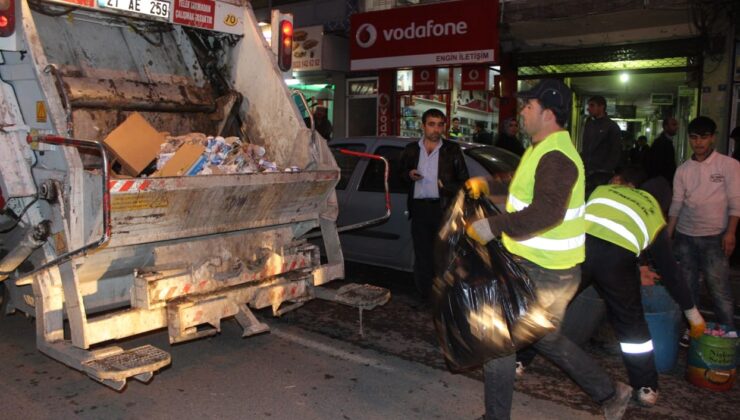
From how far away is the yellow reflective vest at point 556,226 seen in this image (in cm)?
310

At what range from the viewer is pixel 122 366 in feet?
11.0

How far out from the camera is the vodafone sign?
11.5m

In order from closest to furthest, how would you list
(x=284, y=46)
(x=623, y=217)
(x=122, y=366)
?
(x=122, y=366)
(x=623, y=217)
(x=284, y=46)

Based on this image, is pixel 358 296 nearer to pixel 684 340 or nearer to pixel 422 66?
pixel 684 340

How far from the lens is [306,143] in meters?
→ 4.77

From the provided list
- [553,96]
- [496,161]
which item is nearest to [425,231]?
[496,161]

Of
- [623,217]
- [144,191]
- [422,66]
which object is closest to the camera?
[144,191]

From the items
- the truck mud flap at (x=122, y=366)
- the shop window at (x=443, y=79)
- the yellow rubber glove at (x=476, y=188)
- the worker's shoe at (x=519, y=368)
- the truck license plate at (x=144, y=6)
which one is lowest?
the worker's shoe at (x=519, y=368)

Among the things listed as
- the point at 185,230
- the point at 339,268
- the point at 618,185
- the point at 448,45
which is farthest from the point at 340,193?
the point at 448,45

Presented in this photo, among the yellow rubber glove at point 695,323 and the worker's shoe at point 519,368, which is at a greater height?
the yellow rubber glove at point 695,323

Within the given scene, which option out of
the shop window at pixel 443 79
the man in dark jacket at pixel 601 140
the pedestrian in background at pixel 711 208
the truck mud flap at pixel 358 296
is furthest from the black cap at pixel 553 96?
the shop window at pixel 443 79

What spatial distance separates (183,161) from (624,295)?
278 cm

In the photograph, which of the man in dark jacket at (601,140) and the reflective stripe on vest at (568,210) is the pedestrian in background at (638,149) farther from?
the reflective stripe on vest at (568,210)

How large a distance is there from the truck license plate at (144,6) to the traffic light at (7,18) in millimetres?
647
